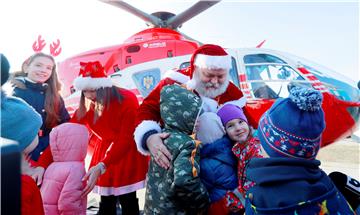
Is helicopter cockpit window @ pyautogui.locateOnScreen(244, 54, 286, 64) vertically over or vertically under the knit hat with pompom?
over

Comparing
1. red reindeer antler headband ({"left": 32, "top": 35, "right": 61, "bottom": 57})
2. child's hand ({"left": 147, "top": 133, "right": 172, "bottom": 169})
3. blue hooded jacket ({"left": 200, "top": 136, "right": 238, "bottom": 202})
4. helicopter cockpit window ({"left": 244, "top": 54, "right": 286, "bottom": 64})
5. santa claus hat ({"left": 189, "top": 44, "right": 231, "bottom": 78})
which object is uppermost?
red reindeer antler headband ({"left": 32, "top": 35, "right": 61, "bottom": 57})

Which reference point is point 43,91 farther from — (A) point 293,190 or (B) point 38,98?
(A) point 293,190

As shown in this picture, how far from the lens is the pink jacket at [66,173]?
2.00m

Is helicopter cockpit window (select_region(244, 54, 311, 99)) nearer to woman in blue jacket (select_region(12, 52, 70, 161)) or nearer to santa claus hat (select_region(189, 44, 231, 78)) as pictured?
santa claus hat (select_region(189, 44, 231, 78))

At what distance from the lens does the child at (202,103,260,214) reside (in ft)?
5.24

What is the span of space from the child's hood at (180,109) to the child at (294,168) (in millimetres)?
431

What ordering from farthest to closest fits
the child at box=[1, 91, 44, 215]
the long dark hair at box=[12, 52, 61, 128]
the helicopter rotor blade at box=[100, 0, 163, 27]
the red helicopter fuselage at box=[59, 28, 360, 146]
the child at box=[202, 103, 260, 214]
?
1. the helicopter rotor blade at box=[100, 0, 163, 27]
2. the red helicopter fuselage at box=[59, 28, 360, 146]
3. the long dark hair at box=[12, 52, 61, 128]
4. the child at box=[202, 103, 260, 214]
5. the child at box=[1, 91, 44, 215]

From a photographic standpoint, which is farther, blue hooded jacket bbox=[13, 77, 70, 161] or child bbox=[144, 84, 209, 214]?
blue hooded jacket bbox=[13, 77, 70, 161]

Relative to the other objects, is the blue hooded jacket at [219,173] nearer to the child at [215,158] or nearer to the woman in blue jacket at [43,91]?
the child at [215,158]

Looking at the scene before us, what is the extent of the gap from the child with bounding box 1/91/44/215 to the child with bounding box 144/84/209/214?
1.74 ft

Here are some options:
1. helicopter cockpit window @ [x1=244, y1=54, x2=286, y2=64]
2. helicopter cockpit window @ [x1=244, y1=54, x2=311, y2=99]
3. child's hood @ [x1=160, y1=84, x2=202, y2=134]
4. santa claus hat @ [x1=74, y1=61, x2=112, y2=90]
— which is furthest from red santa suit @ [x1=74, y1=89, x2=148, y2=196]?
helicopter cockpit window @ [x1=244, y1=54, x2=286, y2=64]

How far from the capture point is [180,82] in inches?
80.5

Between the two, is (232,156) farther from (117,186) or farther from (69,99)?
(69,99)

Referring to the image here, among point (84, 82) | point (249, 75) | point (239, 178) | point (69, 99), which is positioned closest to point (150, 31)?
point (69, 99)
